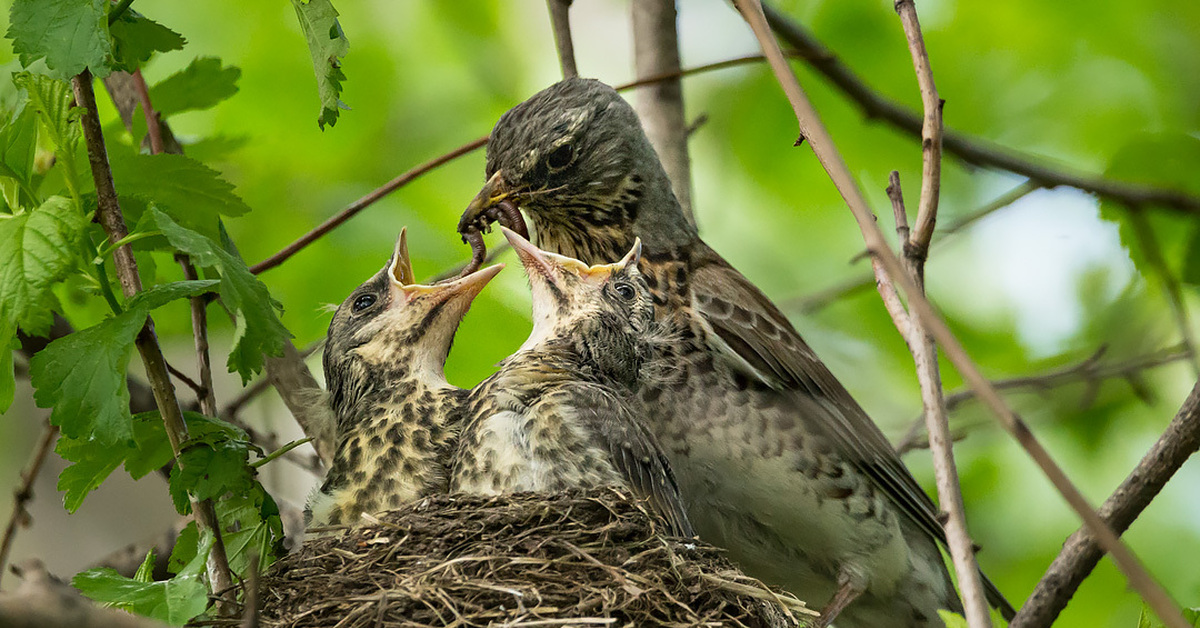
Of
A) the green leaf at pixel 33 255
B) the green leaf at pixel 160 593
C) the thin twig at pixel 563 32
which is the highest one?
the thin twig at pixel 563 32

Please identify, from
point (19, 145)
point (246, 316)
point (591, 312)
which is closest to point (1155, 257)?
point (591, 312)

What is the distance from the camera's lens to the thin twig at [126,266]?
2312 mm

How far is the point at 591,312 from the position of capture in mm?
3311

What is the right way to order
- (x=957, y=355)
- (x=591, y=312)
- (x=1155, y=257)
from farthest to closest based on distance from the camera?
(x=1155, y=257) → (x=591, y=312) → (x=957, y=355)

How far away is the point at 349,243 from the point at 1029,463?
3.45 metres

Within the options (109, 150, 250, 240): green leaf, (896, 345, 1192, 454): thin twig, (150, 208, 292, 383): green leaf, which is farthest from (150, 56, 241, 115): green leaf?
(896, 345, 1192, 454): thin twig

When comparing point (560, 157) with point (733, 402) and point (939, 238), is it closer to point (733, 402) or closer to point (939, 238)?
point (733, 402)

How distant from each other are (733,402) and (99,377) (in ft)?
6.41

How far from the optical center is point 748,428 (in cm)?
361

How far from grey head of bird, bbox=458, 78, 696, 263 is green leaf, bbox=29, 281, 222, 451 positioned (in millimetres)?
1451

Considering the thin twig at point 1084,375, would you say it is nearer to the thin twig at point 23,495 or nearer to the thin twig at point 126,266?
the thin twig at point 126,266

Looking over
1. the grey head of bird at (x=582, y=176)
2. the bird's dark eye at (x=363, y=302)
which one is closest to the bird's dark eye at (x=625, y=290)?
the grey head of bird at (x=582, y=176)

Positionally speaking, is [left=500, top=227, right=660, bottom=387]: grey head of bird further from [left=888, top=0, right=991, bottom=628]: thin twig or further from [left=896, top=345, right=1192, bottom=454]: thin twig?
[left=896, top=345, right=1192, bottom=454]: thin twig

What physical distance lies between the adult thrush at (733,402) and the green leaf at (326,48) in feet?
3.80
